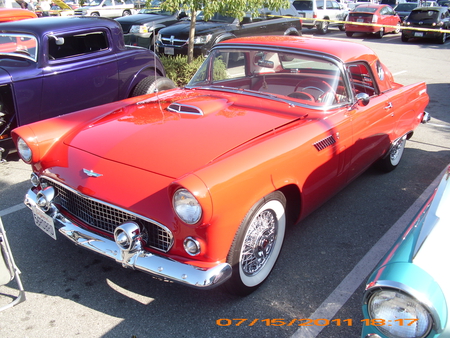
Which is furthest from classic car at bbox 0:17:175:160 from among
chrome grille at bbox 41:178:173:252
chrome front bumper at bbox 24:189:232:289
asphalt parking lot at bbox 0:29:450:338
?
chrome front bumper at bbox 24:189:232:289

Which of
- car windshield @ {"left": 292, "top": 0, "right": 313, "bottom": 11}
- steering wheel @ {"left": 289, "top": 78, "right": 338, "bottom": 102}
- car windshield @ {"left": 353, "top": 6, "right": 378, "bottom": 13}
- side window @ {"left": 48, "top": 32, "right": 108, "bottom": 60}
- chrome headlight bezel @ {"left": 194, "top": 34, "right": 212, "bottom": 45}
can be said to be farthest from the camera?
car windshield @ {"left": 292, "top": 0, "right": 313, "bottom": 11}

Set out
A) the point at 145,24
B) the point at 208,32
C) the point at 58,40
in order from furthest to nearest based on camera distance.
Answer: the point at 145,24, the point at 208,32, the point at 58,40

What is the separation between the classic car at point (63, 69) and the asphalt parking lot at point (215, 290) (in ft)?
3.90

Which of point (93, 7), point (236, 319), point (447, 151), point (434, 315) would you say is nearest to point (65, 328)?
point (236, 319)

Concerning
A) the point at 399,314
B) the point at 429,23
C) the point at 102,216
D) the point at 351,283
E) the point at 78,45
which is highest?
the point at 78,45

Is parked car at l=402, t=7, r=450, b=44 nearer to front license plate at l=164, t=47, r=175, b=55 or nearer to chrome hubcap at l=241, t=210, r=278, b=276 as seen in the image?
front license plate at l=164, t=47, r=175, b=55

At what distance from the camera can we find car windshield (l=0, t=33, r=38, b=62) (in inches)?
210

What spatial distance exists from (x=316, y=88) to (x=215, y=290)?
6.46ft

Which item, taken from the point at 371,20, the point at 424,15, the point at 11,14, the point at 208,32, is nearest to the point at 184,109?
the point at 11,14

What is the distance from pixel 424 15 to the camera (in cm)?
1731

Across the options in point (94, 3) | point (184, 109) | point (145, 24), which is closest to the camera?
point (184, 109)

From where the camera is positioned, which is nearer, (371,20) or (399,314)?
(399,314)

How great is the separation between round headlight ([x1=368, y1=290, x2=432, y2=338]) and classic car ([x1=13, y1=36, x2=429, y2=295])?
3.25ft

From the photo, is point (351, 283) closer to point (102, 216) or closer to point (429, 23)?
point (102, 216)
